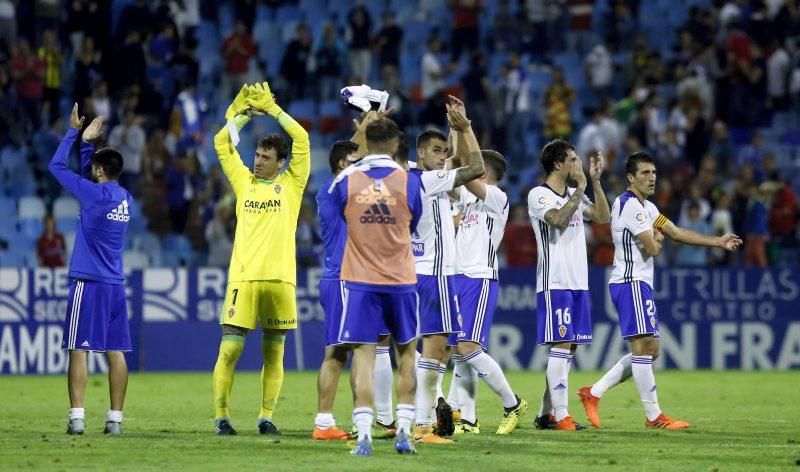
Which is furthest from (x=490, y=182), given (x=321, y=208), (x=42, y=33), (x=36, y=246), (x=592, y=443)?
(x=42, y=33)

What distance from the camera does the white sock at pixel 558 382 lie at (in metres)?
13.4

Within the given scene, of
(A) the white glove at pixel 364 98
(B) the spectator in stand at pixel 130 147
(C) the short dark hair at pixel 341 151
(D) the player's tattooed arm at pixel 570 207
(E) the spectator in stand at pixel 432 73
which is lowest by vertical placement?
(D) the player's tattooed arm at pixel 570 207

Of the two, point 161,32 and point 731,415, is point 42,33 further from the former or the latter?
point 731,415

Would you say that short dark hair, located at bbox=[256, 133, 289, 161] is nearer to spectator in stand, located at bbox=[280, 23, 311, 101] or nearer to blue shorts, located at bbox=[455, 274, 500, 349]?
blue shorts, located at bbox=[455, 274, 500, 349]

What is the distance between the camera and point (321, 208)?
1261 centimetres

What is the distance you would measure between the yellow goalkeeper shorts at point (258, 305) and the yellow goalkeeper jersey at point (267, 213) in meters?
0.07

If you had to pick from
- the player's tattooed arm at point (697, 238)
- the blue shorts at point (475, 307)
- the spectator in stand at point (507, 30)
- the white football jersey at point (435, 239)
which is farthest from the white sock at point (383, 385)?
the spectator in stand at point (507, 30)

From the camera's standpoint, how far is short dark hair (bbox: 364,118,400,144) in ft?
35.0

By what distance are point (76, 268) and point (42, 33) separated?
16.8 meters

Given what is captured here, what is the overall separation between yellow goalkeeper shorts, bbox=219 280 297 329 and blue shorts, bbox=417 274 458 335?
1.31m

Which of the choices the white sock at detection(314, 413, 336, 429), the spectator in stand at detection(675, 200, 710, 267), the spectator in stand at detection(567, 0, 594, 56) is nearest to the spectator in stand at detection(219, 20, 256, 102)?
the spectator in stand at detection(567, 0, 594, 56)

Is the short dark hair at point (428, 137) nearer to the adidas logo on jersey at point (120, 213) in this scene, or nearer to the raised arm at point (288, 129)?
the raised arm at point (288, 129)

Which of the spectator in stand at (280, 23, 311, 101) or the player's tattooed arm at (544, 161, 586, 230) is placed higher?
the spectator in stand at (280, 23, 311, 101)

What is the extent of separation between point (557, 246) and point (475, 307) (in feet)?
3.61
